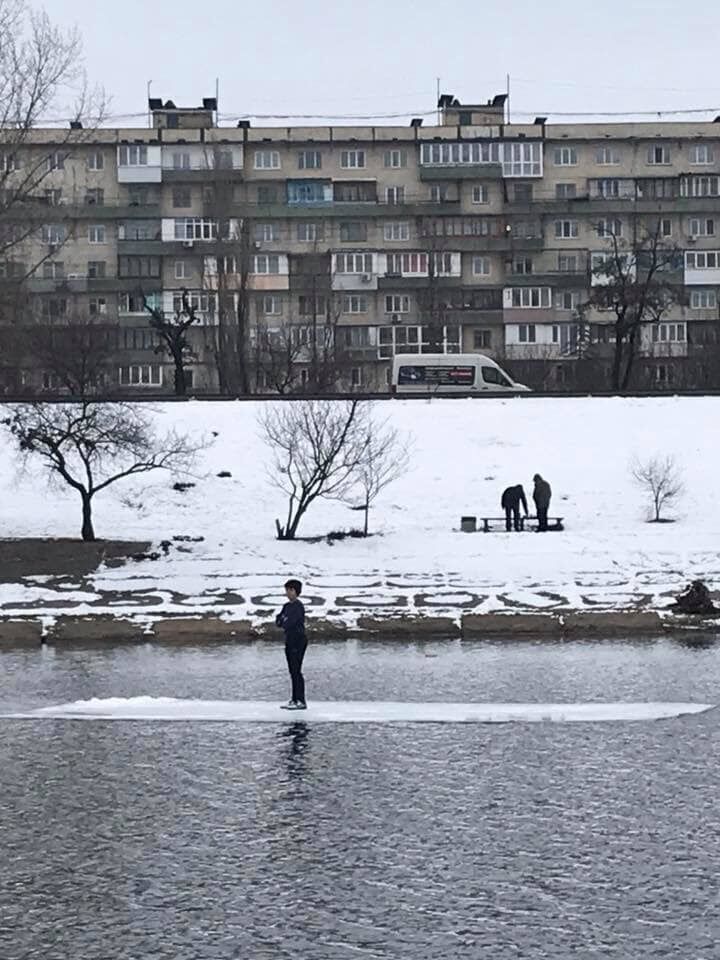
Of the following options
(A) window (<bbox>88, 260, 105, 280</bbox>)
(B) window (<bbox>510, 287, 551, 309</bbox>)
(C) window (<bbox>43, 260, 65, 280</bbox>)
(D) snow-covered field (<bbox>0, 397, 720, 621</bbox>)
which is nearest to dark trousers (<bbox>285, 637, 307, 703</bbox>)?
(D) snow-covered field (<bbox>0, 397, 720, 621</bbox>)

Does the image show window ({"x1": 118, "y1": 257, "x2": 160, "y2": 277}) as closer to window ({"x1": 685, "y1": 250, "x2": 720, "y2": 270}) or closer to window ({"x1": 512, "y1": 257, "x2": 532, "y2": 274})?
window ({"x1": 512, "y1": 257, "x2": 532, "y2": 274})

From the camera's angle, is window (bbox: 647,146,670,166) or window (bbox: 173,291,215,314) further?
window (bbox: 647,146,670,166)

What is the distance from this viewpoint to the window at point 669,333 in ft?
308

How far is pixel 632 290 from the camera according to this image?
7425cm

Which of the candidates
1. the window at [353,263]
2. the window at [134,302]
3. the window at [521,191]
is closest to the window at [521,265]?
the window at [521,191]

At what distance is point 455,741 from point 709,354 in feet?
239

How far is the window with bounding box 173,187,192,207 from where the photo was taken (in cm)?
9519

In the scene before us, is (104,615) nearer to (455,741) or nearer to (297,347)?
(455,741)

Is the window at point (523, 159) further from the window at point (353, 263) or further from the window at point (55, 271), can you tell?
the window at point (55, 271)

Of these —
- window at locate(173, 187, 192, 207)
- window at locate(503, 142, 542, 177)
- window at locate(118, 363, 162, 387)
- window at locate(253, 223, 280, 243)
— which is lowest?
window at locate(118, 363, 162, 387)

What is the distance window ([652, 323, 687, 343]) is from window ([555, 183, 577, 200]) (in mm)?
10360

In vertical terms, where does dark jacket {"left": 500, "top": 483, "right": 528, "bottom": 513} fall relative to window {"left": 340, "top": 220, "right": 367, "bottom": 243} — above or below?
below

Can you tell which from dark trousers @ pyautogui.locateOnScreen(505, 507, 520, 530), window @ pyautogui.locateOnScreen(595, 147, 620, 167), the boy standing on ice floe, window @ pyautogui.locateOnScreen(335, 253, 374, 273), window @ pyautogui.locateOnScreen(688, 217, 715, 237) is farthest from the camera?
window @ pyautogui.locateOnScreen(595, 147, 620, 167)

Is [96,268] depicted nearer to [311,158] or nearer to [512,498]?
[311,158]
